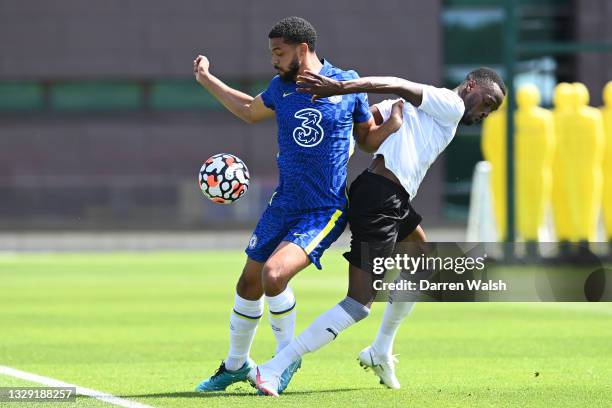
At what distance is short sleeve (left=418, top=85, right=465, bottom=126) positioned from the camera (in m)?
8.20

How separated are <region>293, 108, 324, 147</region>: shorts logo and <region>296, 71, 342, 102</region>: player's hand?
478 millimetres

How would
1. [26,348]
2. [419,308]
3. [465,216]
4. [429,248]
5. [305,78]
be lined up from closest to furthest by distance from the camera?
[305,78] < [429,248] < [26,348] < [419,308] < [465,216]

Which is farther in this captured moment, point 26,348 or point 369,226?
point 26,348

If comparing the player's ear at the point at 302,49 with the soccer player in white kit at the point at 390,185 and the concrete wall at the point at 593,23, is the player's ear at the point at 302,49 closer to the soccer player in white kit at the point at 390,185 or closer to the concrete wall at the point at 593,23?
the soccer player in white kit at the point at 390,185

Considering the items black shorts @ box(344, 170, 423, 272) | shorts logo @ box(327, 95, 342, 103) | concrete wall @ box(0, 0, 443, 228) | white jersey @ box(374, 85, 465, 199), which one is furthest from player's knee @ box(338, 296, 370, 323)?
concrete wall @ box(0, 0, 443, 228)

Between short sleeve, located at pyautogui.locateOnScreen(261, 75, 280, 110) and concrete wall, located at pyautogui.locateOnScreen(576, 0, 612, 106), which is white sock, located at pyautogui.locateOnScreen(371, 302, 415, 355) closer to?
short sleeve, located at pyautogui.locateOnScreen(261, 75, 280, 110)

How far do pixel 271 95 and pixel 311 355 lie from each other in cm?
322

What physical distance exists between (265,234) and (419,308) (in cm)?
759

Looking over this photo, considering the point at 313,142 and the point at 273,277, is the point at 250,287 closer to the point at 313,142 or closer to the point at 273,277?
the point at 273,277

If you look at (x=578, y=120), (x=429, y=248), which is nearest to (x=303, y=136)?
(x=429, y=248)

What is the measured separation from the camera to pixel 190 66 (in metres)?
42.5

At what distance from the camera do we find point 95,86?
143 feet

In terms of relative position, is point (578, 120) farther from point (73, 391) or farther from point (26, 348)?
point (73, 391)

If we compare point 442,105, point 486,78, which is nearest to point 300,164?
point 442,105
